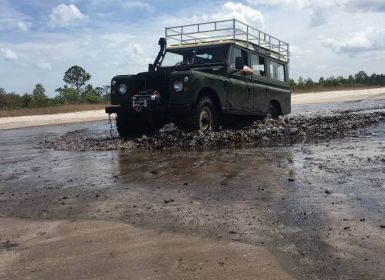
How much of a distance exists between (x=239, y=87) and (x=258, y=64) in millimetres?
A: 1531

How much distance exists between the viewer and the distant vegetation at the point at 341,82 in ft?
146

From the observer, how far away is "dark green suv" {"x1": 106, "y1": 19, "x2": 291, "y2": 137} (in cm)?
929

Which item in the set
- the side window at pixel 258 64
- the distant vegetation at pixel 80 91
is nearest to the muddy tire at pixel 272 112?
the side window at pixel 258 64

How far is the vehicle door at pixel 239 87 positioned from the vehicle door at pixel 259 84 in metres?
0.27

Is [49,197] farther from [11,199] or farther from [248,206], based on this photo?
[248,206]

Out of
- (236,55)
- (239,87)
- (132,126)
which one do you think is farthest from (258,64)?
(132,126)

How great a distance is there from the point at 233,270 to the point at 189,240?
2.04ft

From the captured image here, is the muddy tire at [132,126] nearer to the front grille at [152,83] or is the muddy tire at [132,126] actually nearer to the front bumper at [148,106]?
the front bumper at [148,106]

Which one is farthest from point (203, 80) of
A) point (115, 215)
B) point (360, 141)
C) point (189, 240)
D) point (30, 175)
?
point (189, 240)

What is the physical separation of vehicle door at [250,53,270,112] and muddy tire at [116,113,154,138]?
2398 millimetres

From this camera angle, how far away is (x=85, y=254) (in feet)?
11.0

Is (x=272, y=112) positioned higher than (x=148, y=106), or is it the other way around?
(x=148, y=106)

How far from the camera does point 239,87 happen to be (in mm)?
10664

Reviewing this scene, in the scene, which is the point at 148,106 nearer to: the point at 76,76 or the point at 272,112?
the point at 272,112
